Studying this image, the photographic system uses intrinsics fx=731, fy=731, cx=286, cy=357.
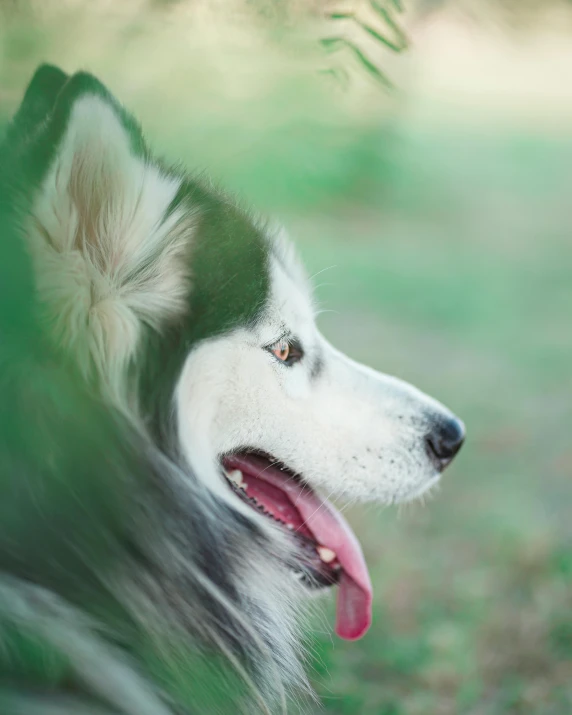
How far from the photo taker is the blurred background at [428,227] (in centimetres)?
132

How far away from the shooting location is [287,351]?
118 centimetres

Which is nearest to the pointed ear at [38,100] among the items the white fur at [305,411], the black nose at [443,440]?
the white fur at [305,411]

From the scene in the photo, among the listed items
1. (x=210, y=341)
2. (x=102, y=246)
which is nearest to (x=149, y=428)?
(x=210, y=341)

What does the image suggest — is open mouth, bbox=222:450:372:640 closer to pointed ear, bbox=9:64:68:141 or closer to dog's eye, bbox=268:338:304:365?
dog's eye, bbox=268:338:304:365

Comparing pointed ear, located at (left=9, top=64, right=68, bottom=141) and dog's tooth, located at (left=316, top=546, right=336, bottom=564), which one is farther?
dog's tooth, located at (left=316, top=546, right=336, bottom=564)

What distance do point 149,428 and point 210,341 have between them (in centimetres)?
16

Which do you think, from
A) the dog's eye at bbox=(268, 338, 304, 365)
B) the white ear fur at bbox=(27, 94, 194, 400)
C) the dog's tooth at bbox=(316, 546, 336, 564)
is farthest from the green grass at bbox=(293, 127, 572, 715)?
the white ear fur at bbox=(27, 94, 194, 400)

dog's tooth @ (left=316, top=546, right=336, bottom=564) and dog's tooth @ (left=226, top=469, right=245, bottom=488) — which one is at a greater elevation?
dog's tooth @ (left=316, top=546, right=336, bottom=564)

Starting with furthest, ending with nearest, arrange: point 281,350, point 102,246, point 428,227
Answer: point 428,227
point 281,350
point 102,246

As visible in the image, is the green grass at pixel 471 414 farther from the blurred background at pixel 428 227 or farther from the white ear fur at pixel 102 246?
the white ear fur at pixel 102 246

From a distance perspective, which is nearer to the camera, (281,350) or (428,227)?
(281,350)

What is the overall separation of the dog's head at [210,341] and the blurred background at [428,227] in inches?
6.8

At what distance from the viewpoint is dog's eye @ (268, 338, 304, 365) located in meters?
1.16

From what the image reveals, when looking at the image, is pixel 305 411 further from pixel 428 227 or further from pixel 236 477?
pixel 428 227
